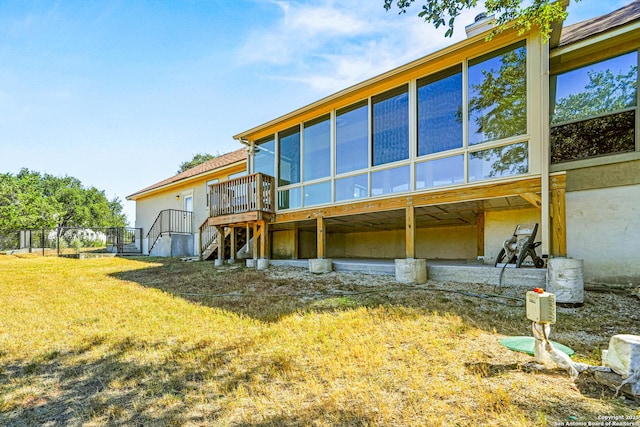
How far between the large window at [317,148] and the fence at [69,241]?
43.4 ft

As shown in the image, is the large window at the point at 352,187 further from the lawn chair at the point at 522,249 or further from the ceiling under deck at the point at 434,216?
the lawn chair at the point at 522,249

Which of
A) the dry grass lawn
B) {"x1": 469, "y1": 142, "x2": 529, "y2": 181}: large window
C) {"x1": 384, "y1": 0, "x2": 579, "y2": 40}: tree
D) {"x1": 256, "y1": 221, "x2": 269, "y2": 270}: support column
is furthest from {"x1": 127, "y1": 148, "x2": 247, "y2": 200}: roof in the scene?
{"x1": 384, "y1": 0, "x2": 579, "y2": 40}: tree

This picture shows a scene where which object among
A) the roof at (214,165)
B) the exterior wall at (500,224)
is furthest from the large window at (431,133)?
the roof at (214,165)

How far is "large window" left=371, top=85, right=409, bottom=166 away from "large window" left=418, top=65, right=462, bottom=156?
0.36 m

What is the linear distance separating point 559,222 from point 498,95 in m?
2.66

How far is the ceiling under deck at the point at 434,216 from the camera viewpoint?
6503 millimetres

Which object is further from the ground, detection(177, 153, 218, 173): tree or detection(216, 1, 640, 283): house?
detection(177, 153, 218, 173): tree

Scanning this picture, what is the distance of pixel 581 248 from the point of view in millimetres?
6129

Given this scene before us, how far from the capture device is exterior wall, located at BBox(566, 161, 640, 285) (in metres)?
5.66

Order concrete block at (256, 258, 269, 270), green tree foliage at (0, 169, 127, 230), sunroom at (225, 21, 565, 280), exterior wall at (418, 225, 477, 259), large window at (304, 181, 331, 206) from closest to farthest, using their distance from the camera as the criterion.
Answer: sunroom at (225, 21, 565, 280)
large window at (304, 181, 331, 206)
concrete block at (256, 258, 269, 270)
exterior wall at (418, 225, 477, 259)
green tree foliage at (0, 169, 127, 230)

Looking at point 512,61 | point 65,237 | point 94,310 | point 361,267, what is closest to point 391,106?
point 512,61

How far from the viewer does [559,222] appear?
5.15 m

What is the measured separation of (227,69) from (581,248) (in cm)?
1085

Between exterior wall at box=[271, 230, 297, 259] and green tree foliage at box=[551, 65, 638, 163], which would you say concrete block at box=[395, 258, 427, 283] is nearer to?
green tree foliage at box=[551, 65, 638, 163]
